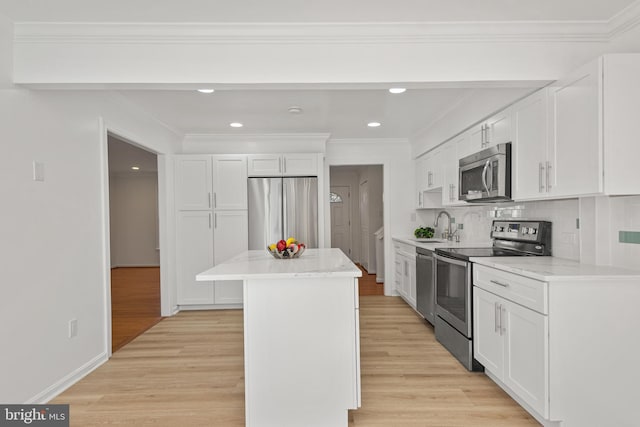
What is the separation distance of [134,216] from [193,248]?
5204 millimetres

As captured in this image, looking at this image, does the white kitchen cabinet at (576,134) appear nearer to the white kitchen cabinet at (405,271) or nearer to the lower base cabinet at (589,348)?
the lower base cabinet at (589,348)

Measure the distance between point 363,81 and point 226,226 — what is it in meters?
3.20

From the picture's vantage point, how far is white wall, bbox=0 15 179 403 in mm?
2246

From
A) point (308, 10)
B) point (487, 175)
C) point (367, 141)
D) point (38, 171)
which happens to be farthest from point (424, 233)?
point (38, 171)

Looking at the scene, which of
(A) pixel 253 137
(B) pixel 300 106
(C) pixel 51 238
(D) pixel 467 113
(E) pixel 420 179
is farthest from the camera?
(E) pixel 420 179

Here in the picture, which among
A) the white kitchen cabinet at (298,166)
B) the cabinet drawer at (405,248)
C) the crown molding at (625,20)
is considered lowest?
the cabinet drawer at (405,248)

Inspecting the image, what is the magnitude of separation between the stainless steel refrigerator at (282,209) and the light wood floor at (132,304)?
1.62 metres

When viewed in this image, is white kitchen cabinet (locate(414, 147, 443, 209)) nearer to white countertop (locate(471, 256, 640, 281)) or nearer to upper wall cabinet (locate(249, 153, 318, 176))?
upper wall cabinet (locate(249, 153, 318, 176))

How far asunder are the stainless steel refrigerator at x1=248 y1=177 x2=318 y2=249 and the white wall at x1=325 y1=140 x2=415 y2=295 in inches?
38.1

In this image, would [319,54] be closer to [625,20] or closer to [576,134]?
[576,134]

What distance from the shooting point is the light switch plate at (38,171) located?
96.6 inches

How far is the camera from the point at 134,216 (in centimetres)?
930

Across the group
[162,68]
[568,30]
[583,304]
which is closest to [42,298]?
[162,68]

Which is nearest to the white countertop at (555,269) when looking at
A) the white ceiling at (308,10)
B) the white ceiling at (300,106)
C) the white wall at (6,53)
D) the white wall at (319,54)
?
the white wall at (319,54)
